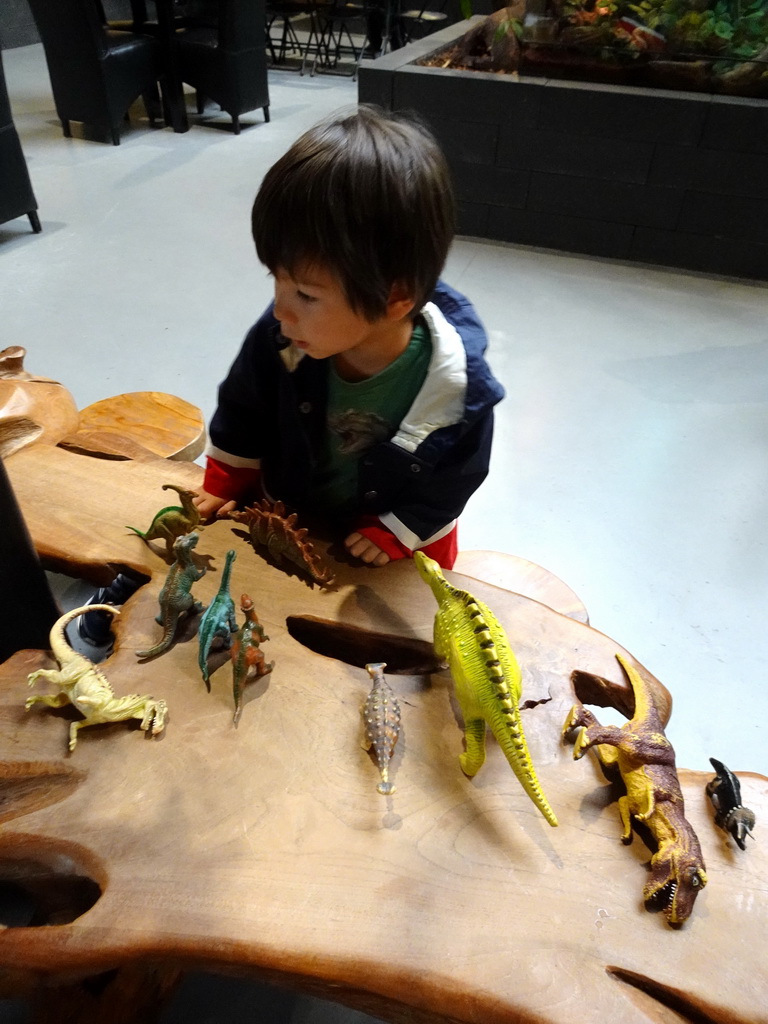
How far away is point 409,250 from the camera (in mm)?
930

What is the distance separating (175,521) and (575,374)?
6.71ft

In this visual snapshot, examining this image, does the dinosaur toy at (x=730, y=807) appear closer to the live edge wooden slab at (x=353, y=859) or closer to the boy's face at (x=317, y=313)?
the live edge wooden slab at (x=353, y=859)

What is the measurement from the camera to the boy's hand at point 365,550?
1150 mm

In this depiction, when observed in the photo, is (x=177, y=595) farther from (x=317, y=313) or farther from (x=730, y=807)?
(x=730, y=807)

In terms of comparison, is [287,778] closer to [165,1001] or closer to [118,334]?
[165,1001]

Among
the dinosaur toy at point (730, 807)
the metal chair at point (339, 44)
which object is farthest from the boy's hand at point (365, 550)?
the metal chair at point (339, 44)

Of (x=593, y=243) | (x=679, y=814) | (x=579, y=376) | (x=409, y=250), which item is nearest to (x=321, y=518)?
(x=409, y=250)

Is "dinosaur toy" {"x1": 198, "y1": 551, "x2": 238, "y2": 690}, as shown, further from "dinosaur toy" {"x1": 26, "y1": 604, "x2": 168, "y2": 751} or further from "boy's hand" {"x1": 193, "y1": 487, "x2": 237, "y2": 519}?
"boy's hand" {"x1": 193, "y1": 487, "x2": 237, "y2": 519}

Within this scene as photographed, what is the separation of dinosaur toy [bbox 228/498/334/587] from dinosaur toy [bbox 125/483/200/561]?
88 mm

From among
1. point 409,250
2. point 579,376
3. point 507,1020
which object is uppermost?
point 409,250

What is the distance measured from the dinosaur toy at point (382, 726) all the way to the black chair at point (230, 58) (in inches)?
194

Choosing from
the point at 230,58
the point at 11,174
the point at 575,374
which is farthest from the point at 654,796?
the point at 230,58

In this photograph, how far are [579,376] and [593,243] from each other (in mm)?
1165

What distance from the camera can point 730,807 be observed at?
0.84m
